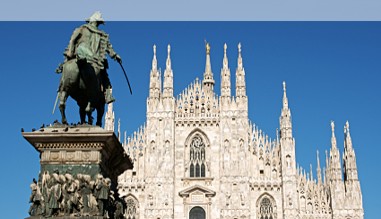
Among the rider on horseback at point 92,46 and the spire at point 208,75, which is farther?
the spire at point 208,75

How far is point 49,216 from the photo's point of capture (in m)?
8.89

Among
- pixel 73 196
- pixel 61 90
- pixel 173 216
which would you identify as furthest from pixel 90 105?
pixel 173 216

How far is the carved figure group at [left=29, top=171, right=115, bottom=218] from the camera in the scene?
893 centimetres

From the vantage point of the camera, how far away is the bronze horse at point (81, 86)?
31.6ft

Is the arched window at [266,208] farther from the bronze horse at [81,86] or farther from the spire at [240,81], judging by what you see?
the bronze horse at [81,86]

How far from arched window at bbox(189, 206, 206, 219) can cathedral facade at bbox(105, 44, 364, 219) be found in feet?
0.25

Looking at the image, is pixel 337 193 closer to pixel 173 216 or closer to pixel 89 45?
pixel 173 216

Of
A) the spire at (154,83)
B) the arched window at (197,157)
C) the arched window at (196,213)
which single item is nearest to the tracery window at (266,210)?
the arched window at (196,213)

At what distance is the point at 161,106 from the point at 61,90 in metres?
35.0

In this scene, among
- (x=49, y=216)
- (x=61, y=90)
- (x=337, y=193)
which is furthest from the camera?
(x=337, y=193)

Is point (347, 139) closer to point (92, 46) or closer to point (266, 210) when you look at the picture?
point (266, 210)

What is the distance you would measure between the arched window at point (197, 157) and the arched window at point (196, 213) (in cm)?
259

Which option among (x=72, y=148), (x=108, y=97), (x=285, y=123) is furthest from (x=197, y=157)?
(x=72, y=148)

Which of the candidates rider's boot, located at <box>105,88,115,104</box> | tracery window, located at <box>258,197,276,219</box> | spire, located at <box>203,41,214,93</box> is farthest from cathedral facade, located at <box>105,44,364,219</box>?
rider's boot, located at <box>105,88,115,104</box>
